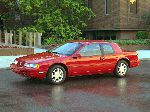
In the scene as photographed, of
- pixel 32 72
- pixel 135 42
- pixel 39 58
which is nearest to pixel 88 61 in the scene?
pixel 39 58

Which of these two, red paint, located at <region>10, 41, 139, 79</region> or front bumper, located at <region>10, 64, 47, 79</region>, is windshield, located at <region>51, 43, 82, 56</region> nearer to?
red paint, located at <region>10, 41, 139, 79</region>

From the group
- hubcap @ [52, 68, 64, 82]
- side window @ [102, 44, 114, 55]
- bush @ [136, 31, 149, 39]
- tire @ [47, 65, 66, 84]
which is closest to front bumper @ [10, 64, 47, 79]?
tire @ [47, 65, 66, 84]

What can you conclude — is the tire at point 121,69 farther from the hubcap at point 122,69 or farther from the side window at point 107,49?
the side window at point 107,49

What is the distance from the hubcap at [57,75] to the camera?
12.5m

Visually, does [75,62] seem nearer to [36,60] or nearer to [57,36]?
[36,60]

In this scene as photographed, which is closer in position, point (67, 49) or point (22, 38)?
point (67, 49)

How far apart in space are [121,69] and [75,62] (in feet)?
6.86

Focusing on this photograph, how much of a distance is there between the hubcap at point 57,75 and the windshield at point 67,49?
77 centimetres

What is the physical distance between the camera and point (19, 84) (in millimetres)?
12336

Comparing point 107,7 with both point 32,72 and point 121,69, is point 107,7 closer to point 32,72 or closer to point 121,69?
point 121,69

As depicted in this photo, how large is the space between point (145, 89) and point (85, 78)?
2.84m

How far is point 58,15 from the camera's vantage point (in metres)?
27.7

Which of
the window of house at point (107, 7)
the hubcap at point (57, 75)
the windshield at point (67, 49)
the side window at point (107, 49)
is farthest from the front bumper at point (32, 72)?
the window of house at point (107, 7)

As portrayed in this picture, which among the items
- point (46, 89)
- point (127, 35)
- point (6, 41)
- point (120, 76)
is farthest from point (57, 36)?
point (46, 89)
